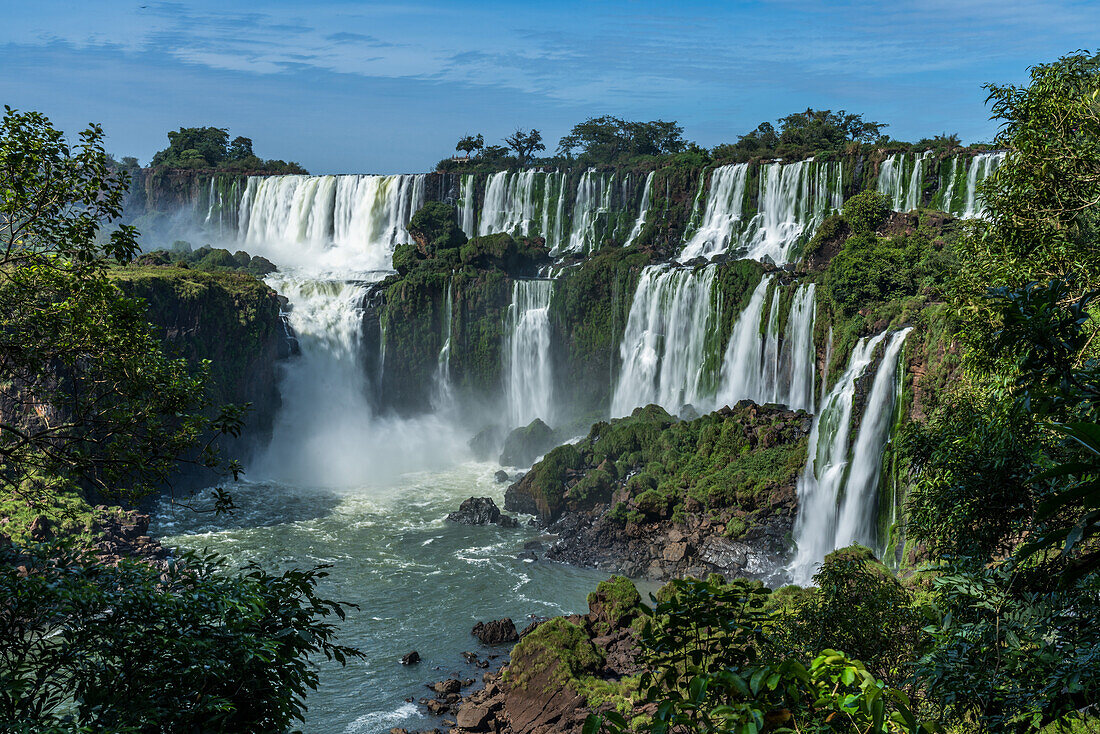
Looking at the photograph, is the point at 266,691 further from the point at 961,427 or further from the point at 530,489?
the point at 530,489

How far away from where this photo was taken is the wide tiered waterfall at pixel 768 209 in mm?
35969

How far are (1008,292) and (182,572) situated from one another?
20.5ft

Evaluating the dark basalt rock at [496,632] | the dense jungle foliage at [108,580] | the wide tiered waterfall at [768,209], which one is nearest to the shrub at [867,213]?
the wide tiered waterfall at [768,209]

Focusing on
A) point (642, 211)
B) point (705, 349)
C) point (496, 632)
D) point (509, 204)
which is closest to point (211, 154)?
point (509, 204)

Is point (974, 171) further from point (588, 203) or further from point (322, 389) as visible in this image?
point (322, 389)

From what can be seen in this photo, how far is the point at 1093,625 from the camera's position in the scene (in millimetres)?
4418

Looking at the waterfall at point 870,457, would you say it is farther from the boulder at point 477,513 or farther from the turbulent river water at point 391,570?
the boulder at point 477,513

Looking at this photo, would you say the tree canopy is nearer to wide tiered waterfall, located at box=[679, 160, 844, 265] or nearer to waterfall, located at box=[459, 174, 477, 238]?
waterfall, located at box=[459, 174, 477, 238]

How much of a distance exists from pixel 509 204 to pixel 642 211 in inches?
319

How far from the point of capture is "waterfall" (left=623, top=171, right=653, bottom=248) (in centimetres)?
4269

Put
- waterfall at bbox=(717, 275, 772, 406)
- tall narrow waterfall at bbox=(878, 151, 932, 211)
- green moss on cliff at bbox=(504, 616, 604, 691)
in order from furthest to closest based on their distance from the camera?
tall narrow waterfall at bbox=(878, 151, 932, 211) → waterfall at bbox=(717, 275, 772, 406) → green moss on cliff at bbox=(504, 616, 604, 691)

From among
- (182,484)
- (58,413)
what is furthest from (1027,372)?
A: (182,484)

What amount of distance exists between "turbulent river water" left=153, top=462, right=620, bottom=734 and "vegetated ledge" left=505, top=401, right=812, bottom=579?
4.50ft

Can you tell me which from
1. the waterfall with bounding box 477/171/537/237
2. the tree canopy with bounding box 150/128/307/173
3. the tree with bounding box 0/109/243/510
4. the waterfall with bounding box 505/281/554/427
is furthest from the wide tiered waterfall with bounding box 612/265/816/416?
the tree canopy with bounding box 150/128/307/173
